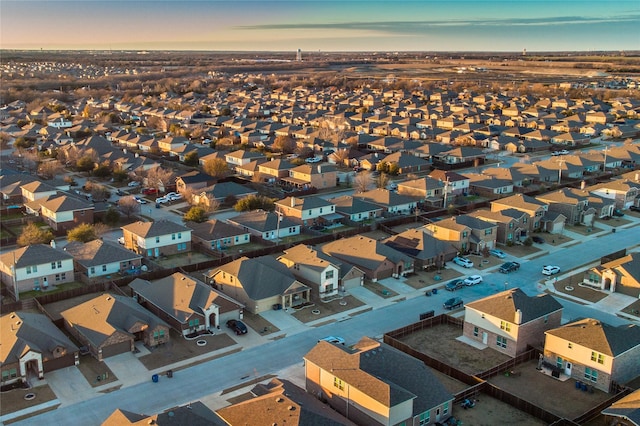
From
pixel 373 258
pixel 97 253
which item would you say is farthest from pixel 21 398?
pixel 373 258

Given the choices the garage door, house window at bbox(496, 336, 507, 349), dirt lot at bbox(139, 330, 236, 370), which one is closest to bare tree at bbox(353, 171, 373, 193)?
house window at bbox(496, 336, 507, 349)

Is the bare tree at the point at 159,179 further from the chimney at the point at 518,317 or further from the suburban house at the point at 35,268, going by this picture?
the chimney at the point at 518,317

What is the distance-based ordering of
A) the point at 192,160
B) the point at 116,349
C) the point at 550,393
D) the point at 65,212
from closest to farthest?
the point at 550,393
the point at 116,349
the point at 65,212
the point at 192,160

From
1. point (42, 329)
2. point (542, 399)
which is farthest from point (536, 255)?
point (42, 329)

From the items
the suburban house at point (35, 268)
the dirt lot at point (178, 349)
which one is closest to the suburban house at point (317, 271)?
the dirt lot at point (178, 349)

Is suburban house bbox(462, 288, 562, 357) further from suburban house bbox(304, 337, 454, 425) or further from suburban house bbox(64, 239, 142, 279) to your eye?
suburban house bbox(64, 239, 142, 279)

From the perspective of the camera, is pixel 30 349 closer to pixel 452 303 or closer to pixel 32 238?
pixel 32 238

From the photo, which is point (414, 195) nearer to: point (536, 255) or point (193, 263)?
point (536, 255)
